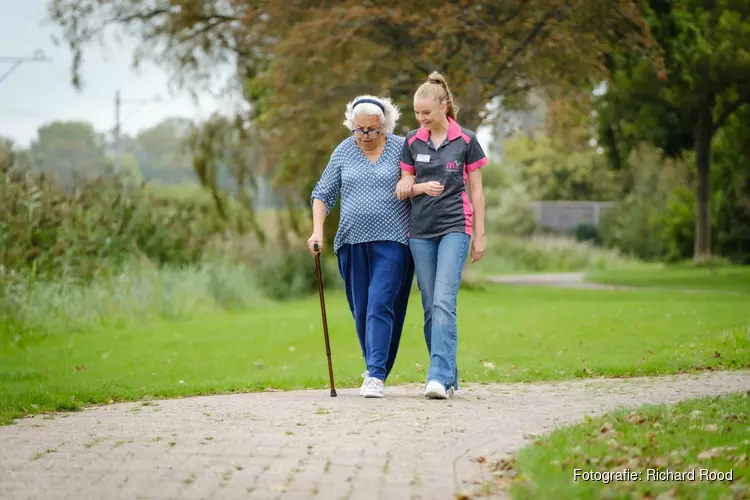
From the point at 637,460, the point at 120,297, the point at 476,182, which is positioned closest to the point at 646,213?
the point at 120,297

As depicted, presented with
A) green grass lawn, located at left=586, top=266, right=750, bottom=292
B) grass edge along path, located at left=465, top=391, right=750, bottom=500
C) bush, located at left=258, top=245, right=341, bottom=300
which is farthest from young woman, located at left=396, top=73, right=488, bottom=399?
green grass lawn, located at left=586, top=266, right=750, bottom=292

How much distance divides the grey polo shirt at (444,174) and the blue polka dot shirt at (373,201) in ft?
0.50

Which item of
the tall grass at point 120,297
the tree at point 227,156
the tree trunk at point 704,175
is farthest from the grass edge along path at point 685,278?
the tall grass at point 120,297

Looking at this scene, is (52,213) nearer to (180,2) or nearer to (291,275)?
(291,275)

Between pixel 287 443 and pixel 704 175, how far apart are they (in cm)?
3083

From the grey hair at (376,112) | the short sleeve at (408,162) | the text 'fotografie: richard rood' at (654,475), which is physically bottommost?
the text 'fotografie: richard rood' at (654,475)

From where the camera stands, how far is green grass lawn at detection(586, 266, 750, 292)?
28456mm

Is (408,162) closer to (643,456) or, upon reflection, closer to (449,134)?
(449,134)

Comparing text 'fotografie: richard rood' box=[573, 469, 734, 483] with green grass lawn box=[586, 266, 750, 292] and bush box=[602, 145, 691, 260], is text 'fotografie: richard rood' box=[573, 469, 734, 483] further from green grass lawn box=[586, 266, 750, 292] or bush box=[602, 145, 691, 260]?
bush box=[602, 145, 691, 260]

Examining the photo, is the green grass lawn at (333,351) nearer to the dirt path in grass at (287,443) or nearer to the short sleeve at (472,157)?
the dirt path in grass at (287,443)

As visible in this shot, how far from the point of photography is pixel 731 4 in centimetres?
3161

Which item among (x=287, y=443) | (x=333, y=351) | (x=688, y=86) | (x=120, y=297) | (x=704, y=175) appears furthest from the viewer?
(x=704, y=175)

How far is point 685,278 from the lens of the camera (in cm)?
3155

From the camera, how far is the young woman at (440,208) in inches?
334
